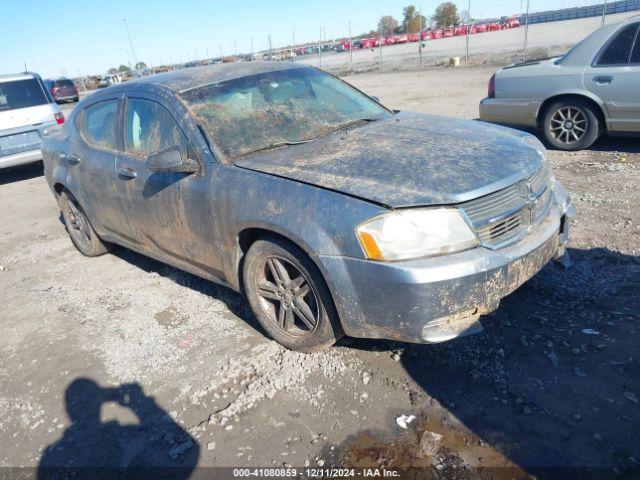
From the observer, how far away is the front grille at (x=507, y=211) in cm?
255

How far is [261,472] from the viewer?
7.77 feet

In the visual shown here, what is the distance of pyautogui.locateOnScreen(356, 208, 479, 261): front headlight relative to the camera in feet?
8.07

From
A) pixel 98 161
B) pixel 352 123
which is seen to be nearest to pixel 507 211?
pixel 352 123

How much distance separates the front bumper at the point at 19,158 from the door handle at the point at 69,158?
16.5 feet

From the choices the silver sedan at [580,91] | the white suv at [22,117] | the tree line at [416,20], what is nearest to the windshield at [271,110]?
the silver sedan at [580,91]

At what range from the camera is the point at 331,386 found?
286 centimetres

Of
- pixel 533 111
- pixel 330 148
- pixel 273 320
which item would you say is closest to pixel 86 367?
pixel 273 320

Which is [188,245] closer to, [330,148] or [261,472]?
[330,148]

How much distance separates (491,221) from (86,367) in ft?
9.09

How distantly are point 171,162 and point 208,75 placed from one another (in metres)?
0.99

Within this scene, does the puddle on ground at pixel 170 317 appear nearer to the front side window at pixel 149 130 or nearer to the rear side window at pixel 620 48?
the front side window at pixel 149 130

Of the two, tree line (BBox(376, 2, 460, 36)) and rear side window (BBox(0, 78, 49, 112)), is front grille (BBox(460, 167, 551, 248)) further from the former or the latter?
tree line (BBox(376, 2, 460, 36))

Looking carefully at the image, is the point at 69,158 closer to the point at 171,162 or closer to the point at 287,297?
the point at 171,162

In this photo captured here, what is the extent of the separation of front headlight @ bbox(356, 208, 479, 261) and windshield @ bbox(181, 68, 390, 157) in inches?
46.8
